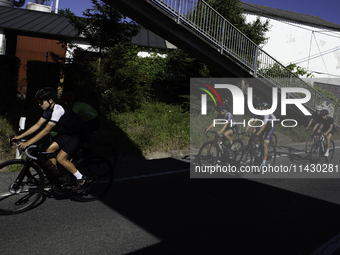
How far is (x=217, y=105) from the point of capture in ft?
55.8

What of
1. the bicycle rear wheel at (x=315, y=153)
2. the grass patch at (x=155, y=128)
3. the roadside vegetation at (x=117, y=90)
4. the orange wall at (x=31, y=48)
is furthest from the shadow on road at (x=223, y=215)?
the orange wall at (x=31, y=48)

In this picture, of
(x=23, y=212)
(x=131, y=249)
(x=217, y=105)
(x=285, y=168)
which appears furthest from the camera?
(x=217, y=105)

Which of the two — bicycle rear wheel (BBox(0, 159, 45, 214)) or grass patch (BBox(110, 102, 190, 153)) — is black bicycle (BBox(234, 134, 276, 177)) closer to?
grass patch (BBox(110, 102, 190, 153))

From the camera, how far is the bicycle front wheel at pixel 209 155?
831 centimetres

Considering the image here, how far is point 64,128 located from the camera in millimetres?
5055

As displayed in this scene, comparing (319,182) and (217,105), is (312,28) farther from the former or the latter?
(319,182)

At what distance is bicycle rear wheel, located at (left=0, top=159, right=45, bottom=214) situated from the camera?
4.39 metres

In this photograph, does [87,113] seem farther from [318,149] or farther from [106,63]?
[318,149]

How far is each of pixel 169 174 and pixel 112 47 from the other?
7107mm

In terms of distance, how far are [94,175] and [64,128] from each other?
964mm

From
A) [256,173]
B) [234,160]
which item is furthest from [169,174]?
[256,173]

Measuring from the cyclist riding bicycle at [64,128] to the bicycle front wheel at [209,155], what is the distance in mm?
3951

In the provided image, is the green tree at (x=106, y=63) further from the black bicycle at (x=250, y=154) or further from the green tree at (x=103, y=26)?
the black bicycle at (x=250, y=154)

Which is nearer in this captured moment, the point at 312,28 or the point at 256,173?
the point at 256,173
